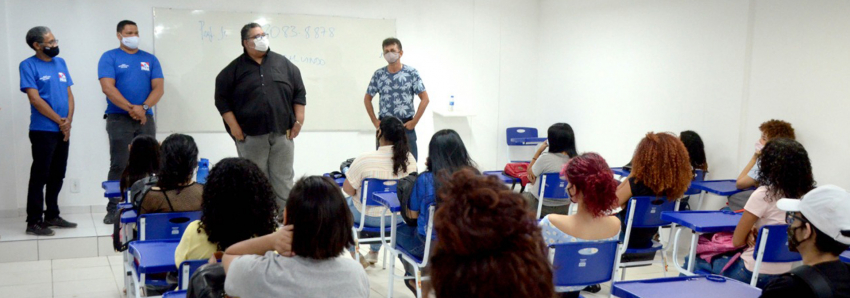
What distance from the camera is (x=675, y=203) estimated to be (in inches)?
145

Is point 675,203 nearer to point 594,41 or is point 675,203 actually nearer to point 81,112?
point 594,41

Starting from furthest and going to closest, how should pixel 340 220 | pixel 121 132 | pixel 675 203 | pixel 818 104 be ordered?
pixel 121 132, pixel 818 104, pixel 675 203, pixel 340 220

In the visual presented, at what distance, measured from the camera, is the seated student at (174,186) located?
301 centimetres

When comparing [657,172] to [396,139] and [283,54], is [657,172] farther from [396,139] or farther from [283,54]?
[283,54]

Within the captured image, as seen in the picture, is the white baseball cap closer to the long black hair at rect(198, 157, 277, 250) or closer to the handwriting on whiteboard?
the long black hair at rect(198, 157, 277, 250)

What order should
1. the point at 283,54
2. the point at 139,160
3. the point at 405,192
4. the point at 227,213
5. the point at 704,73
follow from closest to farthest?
the point at 227,213 < the point at 405,192 < the point at 139,160 < the point at 704,73 < the point at 283,54

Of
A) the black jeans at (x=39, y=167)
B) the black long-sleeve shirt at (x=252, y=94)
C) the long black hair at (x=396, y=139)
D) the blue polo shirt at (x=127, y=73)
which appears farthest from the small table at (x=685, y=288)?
the blue polo shirt at (x=127, y=73)

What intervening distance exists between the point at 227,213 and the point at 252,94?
2.42m

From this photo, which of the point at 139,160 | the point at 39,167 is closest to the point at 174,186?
the point at 139,160

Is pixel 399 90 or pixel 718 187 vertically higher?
pixel 399 90

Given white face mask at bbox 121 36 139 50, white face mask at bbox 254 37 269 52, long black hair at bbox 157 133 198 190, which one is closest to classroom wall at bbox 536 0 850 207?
white face mask at bbox 254 37 269 52

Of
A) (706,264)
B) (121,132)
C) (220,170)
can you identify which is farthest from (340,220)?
(121,132)

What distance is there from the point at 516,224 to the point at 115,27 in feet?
18.7

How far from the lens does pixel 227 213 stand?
237 cm
